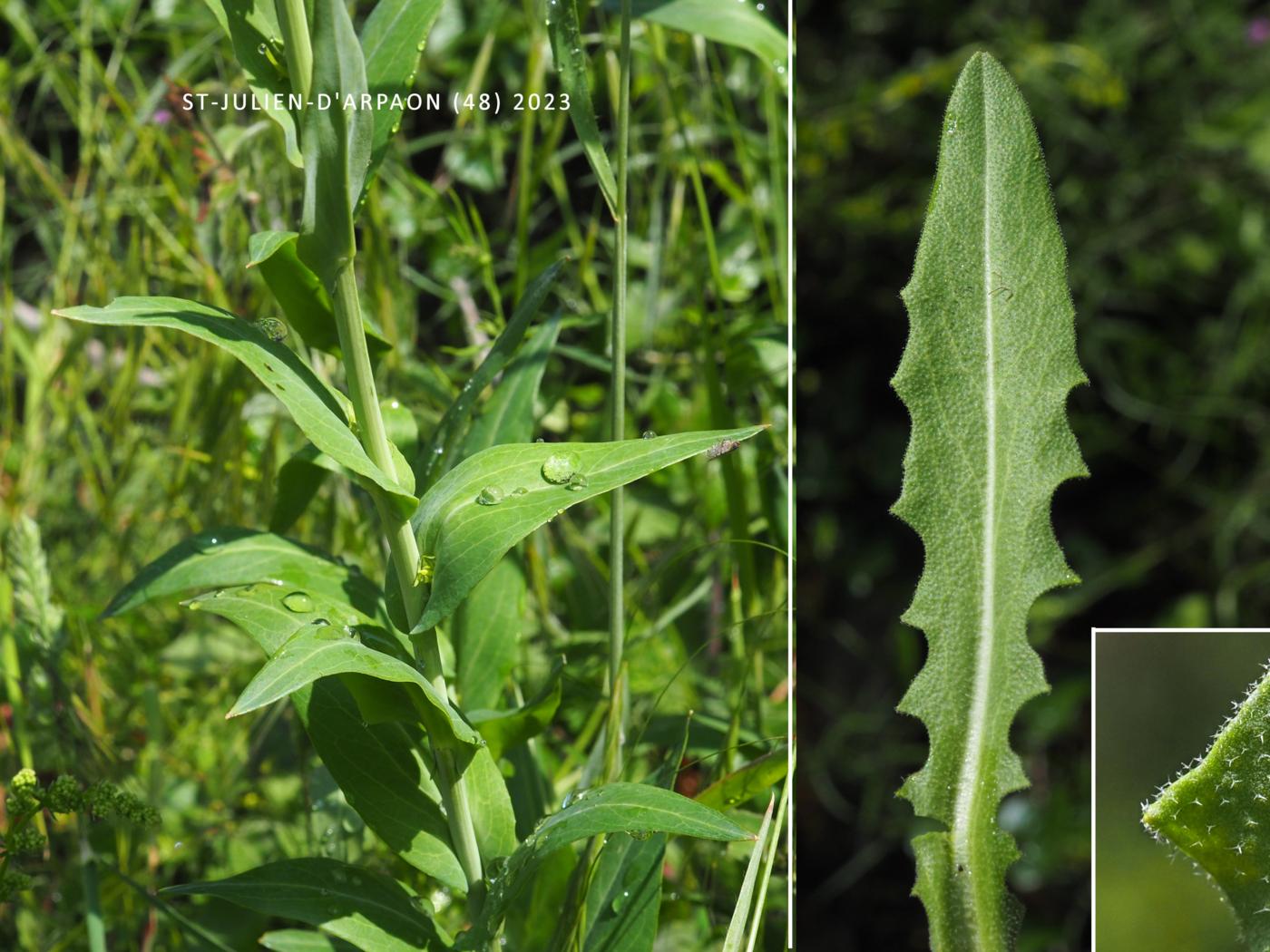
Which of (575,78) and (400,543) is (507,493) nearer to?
(400,543)

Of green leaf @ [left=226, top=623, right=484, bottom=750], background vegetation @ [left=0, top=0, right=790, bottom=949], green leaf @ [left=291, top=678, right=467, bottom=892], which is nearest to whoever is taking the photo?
green leaf @ [left=226, top=623, right=484, bottom=750]

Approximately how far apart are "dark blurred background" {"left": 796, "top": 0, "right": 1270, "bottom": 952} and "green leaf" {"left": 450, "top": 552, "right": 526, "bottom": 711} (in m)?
0.84

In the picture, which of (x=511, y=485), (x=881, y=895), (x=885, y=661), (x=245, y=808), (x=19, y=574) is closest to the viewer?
(x=511, y=485)

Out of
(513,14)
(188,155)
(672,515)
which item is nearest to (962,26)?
(513,14)

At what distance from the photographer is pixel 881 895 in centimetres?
116

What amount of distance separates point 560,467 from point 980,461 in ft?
0.40

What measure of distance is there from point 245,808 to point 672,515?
297mm

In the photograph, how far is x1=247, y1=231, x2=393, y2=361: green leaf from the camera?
1.11 ft

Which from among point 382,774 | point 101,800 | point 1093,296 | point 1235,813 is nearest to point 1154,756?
point 1235,813

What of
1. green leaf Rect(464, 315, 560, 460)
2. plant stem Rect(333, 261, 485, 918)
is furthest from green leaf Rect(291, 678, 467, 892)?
green leaf Rect(464, 315, 560, 460)

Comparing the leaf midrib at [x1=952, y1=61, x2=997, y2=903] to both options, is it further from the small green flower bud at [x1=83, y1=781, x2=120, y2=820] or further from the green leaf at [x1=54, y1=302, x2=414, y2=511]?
the small green flower bud at [x1=83, y1=781, x2=120, y2=820]

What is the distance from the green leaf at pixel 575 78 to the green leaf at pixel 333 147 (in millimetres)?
81

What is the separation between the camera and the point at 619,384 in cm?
41

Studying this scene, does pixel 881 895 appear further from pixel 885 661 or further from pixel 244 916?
pixel 244 916
